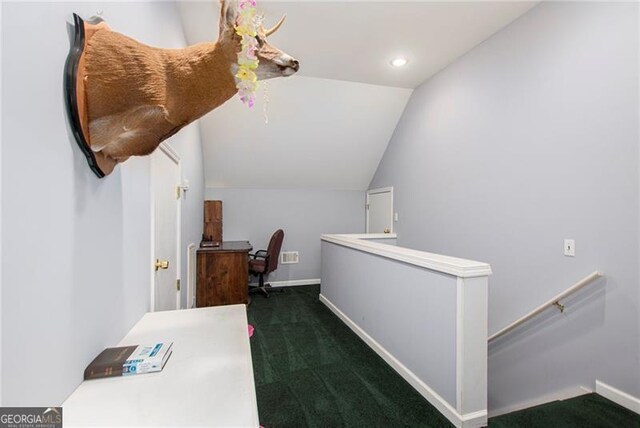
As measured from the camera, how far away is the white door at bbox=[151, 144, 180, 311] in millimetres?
1571

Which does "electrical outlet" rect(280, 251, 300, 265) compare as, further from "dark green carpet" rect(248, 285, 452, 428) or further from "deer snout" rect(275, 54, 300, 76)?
"deer snout" rect(275, 54, 300, 76)

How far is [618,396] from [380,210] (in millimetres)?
3295

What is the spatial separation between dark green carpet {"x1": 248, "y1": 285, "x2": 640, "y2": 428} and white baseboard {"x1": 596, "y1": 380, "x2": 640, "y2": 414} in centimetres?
4

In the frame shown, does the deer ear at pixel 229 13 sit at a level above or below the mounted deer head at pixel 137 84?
above

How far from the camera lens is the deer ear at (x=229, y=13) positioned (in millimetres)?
822

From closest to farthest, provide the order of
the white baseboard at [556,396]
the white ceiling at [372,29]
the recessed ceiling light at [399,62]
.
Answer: the white baseboard at [556,396] < the white ceiling at [372,29] < the recessed ceiling light at [399,62]

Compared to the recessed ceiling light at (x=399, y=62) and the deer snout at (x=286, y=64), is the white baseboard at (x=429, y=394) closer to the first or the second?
the deer snout at (x=286, y=64)

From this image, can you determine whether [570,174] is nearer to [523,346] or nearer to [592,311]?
[592,311]

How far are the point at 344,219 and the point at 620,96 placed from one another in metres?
3.87

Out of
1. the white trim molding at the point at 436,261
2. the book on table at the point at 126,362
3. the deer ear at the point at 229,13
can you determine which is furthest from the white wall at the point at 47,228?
the white trim molding at the point at 436,261

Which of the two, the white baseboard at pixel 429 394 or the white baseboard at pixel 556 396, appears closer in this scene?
the white baseboard at pixel 429 394

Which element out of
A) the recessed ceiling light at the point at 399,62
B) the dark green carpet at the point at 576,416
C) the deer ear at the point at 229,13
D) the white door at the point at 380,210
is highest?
the recessed ceiling light at the point at 399,62

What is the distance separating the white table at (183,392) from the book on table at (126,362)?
0.02 metres

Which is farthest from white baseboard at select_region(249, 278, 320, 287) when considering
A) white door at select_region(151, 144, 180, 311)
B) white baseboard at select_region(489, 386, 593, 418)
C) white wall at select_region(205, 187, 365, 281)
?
white baseboard at select_region(489, 386, 593, 418)
